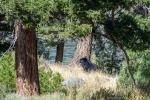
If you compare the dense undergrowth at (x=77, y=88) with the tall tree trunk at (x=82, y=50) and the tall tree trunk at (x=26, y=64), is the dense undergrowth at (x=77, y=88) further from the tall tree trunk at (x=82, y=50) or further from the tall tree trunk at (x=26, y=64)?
the tall tree trunk at (x=82, y=50)

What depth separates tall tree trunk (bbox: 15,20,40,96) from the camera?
1318 cm

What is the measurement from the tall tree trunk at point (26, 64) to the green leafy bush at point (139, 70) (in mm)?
4306

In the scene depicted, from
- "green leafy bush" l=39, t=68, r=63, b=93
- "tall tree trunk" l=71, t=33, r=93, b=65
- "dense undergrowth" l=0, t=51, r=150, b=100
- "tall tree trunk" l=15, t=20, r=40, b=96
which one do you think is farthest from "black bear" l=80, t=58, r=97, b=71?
"tall tree trunk" l=15, t=20, r=40, b=96

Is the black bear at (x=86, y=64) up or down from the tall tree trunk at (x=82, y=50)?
down

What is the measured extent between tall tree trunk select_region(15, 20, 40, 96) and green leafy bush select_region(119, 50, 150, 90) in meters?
4.31

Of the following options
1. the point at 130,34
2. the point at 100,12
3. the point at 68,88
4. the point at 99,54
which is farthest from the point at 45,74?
the point at 99,54

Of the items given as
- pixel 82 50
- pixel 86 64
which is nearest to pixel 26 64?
pixel 86 64

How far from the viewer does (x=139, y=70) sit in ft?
56.2

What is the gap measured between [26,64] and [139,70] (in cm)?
503

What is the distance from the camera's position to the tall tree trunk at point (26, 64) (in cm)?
1318

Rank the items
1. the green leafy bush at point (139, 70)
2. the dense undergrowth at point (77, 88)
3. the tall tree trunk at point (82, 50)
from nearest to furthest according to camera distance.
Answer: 1. the dense undergrowth at point (77, 88)
2. the green leafy bush at point (139, 70)
3. the tall tree trunk at point (82, 50)

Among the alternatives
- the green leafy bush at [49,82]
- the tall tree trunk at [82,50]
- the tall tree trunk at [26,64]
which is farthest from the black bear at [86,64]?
the tall tree trunk at [26,64]

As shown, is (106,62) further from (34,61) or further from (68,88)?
(34,61)

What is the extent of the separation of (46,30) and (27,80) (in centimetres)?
340
